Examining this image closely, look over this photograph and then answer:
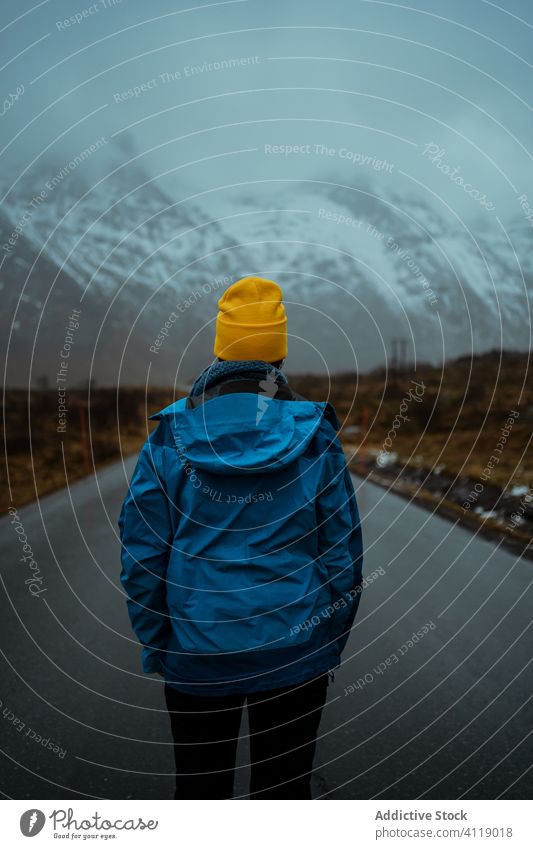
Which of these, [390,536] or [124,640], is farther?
[390,536]

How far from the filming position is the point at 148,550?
203cm

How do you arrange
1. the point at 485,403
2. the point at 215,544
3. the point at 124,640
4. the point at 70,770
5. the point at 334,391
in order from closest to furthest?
the point at 215,544 < the point at 70,770 < the point at 124,640 < the point at 485,403 < the point at 334,391

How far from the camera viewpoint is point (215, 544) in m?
1.93

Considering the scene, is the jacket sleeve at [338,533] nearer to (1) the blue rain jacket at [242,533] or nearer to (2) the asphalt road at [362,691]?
(1) the blue rain jacket at [242,533]

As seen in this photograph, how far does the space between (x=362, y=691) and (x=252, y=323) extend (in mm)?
2467

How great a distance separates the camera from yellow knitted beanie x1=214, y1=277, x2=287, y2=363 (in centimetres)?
216

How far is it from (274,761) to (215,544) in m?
0.78

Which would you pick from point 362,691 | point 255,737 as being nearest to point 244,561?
point 255,737

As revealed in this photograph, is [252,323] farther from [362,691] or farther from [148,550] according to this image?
[362,691]

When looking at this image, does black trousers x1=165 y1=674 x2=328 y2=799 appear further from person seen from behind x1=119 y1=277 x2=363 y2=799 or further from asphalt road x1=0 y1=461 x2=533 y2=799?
asphalt road x1=0 y1=461 x2=533 y2=799

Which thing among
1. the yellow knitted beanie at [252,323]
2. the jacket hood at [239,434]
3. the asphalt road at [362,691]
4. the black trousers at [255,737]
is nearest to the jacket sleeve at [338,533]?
the jacket hood at [239,434]

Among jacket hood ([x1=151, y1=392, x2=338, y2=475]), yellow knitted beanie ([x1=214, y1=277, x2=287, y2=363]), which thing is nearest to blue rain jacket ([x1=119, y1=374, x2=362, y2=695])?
jacket hood ([x1=151, y1=392, x2=338, y2=475])

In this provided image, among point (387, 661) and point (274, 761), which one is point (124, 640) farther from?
point (274, 761)
